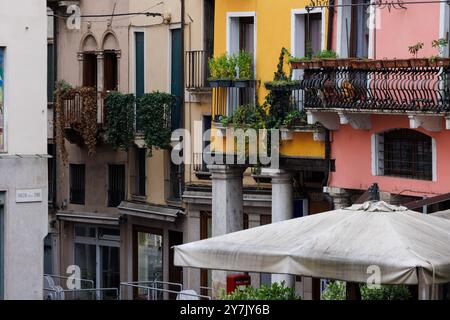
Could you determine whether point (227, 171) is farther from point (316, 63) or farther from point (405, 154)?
point (405, 154)

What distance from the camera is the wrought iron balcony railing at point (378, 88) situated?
2631cm

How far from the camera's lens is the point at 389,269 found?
18.1 m

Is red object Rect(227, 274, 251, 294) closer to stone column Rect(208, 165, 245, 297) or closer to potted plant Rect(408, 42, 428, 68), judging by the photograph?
stone column Rect(208, 165, 245, 297)

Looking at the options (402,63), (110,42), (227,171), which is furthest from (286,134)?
(110,42)

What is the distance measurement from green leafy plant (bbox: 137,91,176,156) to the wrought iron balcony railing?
30.3ft

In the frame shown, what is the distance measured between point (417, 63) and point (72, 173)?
1786 cm

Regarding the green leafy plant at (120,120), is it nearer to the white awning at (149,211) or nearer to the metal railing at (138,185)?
the metal railing at (138,185)

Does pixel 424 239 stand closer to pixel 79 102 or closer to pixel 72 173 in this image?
pixel 79 102

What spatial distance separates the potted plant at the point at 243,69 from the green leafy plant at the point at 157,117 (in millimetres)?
6117

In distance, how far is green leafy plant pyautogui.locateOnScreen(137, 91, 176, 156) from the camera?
38.0 meters

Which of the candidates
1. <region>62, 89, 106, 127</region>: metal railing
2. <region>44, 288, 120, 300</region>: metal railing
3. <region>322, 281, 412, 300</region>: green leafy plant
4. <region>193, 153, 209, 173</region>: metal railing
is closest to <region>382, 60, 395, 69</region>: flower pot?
<region>322, 281, 412, 300</region>: green leafy plant

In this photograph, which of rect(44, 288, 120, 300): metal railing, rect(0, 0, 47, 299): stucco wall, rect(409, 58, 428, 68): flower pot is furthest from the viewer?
rect(44, 288, 120, 300): metal railing

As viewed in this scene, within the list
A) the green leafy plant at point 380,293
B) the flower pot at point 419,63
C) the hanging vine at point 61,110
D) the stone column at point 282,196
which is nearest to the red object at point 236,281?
the stone column at point 282,196
